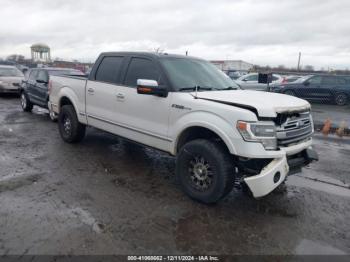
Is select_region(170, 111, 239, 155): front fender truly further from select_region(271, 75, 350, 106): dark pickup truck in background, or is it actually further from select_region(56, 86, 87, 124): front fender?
select_region(271, 75, 350, 106): dark pickup truck in background

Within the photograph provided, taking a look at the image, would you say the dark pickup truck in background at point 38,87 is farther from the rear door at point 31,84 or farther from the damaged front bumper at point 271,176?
the damaged front bumper at point 271,176

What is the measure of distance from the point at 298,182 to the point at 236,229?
2.00 m

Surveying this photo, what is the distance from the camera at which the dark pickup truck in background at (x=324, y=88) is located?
51.4 ft

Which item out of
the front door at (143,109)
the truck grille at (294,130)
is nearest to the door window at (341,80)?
the truck grille at (294,130)

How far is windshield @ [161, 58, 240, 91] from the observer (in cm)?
449

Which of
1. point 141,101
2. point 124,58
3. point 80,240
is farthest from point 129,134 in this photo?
point 80,240

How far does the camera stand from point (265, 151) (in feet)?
11.5

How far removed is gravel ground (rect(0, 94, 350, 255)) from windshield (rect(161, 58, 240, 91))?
1543mm

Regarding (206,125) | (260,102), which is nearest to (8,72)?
(206,125)

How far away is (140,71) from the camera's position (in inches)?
194

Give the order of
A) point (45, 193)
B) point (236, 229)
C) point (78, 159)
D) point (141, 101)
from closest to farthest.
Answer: point (236, 229), point (45, 193), point (141, 101), point (78, 159)

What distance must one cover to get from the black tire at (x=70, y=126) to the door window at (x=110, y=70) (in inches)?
42.5

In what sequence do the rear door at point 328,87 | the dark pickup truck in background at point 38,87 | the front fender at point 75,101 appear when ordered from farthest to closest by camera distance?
the rear door at point 328,87 → the dark pickup truck in background at point 38,87 → the front fender at point 75,101

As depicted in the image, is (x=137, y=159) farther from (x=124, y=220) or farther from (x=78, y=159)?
(x=124, y=220)
